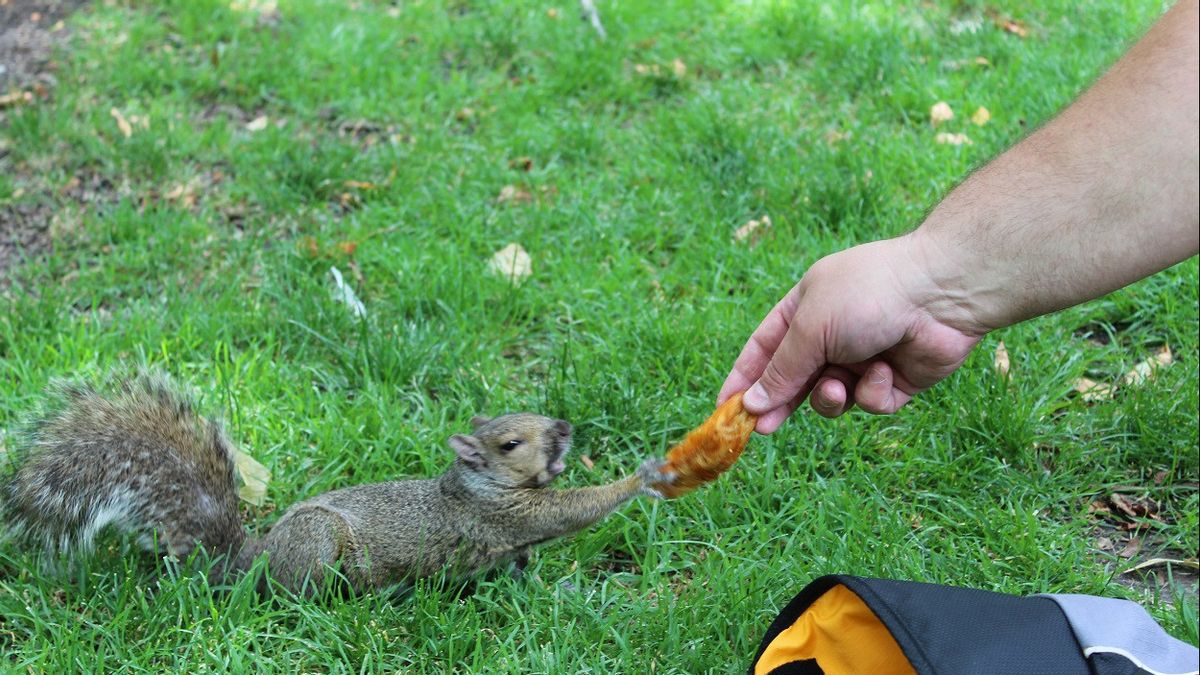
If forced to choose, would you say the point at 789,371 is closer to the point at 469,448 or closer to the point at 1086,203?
the point at 1086,203

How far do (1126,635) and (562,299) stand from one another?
1839 millimetres

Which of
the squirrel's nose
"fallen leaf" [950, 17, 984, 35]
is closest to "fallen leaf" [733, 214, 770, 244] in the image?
the squirrel's nose

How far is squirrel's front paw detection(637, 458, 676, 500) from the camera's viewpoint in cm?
218

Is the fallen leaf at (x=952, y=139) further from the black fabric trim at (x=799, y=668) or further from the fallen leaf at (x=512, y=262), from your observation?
the black fabric trim at (x=799, y=668)

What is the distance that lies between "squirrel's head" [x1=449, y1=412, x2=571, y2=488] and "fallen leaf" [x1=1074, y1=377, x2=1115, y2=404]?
1329mm

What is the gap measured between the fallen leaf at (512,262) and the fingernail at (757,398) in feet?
4.40

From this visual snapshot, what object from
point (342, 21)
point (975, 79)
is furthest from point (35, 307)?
point (975, 79)

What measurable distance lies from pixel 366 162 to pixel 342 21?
1422 mm

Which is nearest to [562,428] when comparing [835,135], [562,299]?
[562,299]

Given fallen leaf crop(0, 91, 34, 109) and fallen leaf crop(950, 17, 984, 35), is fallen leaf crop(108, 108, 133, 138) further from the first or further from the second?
fallen leaf crop(950, 17, 984, 35)

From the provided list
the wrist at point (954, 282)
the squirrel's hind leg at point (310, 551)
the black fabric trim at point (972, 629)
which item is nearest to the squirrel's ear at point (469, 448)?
the squirrel's hind leg at point (310, 551)

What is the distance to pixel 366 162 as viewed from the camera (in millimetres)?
3877

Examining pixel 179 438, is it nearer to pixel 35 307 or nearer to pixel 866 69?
pixel 35 307

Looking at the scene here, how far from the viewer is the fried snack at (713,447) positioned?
6.77ft
